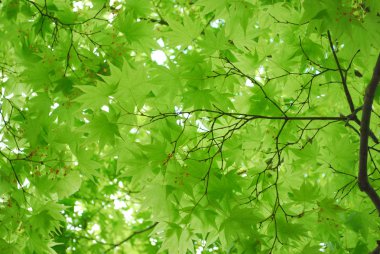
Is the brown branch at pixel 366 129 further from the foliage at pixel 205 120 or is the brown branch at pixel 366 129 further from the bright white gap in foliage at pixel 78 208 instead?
the bright white gap in foliage at pixel 78 208

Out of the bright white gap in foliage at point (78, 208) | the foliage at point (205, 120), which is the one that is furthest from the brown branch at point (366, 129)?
the bright white gap in foliage at point (78, 208)

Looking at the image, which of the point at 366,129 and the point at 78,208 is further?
the point at 78,208

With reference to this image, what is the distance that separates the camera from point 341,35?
1629 mm

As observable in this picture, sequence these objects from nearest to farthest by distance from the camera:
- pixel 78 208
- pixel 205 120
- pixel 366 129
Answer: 1. pixel 366 129
2. pixel 205 120
3. pixel 78 208

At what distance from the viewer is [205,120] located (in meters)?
2.47

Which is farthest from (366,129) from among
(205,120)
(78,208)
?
(78,208)

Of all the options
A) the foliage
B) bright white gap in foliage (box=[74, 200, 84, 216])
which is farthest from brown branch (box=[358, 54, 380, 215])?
bright white gap in foliage (box=[74, 200, 84, 216])

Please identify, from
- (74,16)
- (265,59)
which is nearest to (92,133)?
(74,16)

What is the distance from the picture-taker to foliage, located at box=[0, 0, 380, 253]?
1865 mm

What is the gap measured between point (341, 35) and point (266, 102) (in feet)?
2.21

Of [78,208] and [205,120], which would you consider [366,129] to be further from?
[78,208]

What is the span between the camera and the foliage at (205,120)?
73.4 inches

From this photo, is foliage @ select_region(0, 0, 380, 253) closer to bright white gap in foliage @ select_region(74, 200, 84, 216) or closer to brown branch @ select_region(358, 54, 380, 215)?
brown branch @ select_region(358, 54, 380, 215)

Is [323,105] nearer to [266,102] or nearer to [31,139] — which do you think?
[266,102]
